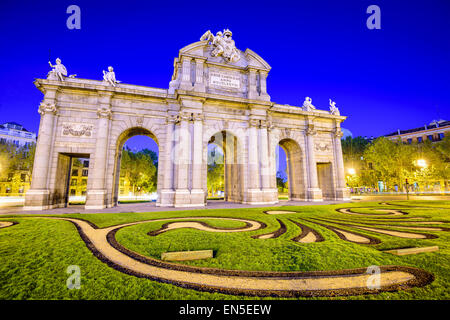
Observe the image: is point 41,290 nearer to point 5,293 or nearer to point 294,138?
point 5,293

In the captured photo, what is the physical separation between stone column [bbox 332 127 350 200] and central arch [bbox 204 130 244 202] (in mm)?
Answer: 12558

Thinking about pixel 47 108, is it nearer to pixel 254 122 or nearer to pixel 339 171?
pixel 254 122

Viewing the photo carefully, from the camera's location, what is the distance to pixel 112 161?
17.8 m

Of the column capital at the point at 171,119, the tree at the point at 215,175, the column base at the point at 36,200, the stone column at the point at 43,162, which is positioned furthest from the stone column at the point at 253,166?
the tree at the point at 215,175

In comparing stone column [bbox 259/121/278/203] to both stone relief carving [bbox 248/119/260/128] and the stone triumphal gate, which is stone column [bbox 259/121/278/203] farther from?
stone relief carving [bbox 248/119/260/128]

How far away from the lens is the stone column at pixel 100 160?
16016 mm

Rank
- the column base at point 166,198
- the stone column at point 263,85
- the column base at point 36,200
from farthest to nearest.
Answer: the stone column at point 263,85 → the column base at point 166,198 → the column base at point 36,200

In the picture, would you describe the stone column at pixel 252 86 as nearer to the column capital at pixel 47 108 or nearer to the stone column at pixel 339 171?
the stone column at pixel 339 171

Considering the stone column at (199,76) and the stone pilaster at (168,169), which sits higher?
the stone column at (199,76)

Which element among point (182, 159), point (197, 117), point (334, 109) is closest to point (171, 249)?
point (182, 159)

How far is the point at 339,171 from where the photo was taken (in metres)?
24.1

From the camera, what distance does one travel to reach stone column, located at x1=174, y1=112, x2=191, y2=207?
17.0 meters

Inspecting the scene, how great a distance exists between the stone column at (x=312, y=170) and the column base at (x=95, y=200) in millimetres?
21178
